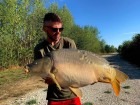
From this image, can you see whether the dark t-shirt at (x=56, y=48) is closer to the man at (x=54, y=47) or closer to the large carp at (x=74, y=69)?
the man at (x=54, y=47)

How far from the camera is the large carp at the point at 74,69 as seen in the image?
3.20m

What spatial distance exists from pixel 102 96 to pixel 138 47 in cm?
2445

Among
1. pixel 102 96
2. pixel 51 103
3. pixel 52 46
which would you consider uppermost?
pixel 52 46

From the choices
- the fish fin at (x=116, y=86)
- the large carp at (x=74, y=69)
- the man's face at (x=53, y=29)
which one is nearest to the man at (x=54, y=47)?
the man's face at (x=53, y=29)

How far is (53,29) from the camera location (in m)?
3.77

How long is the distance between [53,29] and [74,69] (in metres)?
0.77

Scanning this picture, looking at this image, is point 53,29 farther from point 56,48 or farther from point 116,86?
point 116,86

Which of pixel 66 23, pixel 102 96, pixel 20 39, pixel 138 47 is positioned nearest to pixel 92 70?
pixel 102 96

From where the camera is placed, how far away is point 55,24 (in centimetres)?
379

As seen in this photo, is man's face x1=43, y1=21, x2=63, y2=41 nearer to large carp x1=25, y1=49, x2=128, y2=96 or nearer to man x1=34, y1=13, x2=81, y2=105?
man x1=34, y1=13, x2=81, y2=105

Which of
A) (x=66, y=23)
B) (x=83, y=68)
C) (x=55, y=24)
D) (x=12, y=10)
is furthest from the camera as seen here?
(x=66, y=23)

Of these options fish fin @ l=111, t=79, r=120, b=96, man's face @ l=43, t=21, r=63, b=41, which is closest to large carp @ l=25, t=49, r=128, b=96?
fish fin @ l=111, t=79, r=120, b=96

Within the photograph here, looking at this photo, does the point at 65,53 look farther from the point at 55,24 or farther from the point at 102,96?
the point at 102,96

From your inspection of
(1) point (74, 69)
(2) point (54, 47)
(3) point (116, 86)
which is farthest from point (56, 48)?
(3) point (116, 86)
